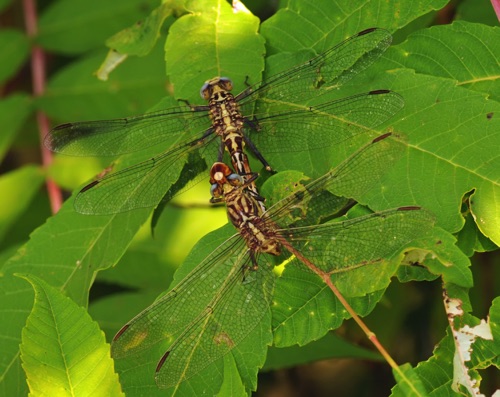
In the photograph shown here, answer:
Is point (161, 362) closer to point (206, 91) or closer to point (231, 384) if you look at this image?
point (231, 384)

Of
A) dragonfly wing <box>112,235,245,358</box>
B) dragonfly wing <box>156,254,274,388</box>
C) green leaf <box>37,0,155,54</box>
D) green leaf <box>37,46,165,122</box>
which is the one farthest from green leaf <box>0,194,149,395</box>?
green leaf <box>37,0,155,54</box>

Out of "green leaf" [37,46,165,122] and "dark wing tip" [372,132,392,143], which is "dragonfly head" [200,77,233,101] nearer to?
"dark wing tip" [372,132,392,143]

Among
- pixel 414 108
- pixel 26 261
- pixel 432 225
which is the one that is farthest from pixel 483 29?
pixel 26 261

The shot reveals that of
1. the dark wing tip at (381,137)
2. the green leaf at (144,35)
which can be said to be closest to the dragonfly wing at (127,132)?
the green leaf at (144,35)

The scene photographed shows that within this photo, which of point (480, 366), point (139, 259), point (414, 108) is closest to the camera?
point (480, 366)

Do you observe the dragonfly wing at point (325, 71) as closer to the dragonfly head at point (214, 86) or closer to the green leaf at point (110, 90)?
the dragonfly head at point (214, 86)

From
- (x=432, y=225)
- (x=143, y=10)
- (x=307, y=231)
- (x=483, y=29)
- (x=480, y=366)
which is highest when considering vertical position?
(x=143, y=10)

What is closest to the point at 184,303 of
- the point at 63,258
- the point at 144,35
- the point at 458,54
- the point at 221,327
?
the point at 221,327

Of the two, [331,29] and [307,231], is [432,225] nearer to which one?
[307,231]
